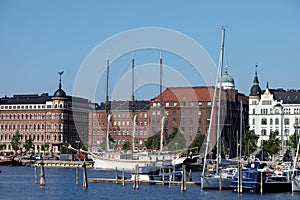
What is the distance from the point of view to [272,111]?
6058 inches

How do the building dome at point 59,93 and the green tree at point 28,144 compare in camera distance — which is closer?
the green tree at point 28,144

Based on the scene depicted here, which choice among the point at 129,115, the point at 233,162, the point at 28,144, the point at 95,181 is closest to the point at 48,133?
the point at 28,144

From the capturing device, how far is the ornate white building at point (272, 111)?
15200 cm

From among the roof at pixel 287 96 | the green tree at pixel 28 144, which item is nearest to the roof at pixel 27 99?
the green tree at pixel 28 144

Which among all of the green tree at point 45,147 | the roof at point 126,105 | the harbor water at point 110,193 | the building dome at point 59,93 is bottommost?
the green tree at point 45,147

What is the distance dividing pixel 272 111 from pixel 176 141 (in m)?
25.6

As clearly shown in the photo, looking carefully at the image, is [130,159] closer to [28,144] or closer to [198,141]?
[198,141]

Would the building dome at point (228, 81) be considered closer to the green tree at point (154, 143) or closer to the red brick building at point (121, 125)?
the red brick building at point (121, 125)

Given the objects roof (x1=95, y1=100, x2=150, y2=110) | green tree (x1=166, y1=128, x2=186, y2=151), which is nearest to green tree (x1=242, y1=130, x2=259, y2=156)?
green tree (x1=166, y1=128, x2=186, y2=151)

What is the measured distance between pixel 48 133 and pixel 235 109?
47.8m

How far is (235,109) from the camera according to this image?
158 m

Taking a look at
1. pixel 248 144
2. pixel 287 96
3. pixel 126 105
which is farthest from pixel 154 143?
pixel 287 96

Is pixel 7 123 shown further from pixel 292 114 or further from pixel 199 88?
pixel 292 114

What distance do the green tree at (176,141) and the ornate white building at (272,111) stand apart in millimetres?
16863
